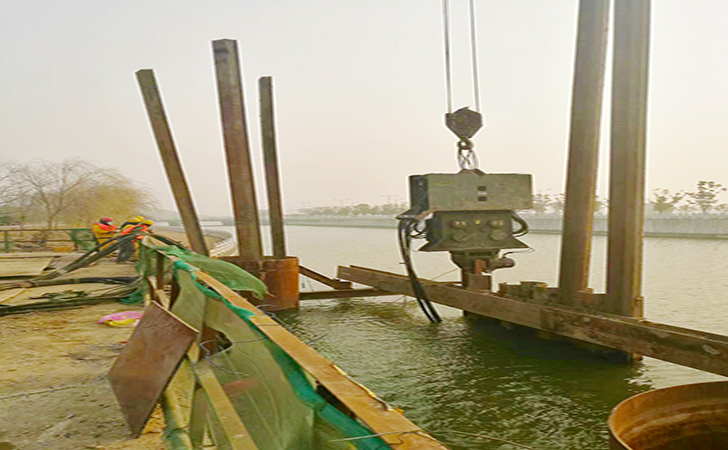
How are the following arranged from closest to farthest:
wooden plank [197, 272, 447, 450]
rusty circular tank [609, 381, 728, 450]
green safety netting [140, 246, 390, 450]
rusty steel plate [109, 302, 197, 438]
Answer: wooden plank [197, 272, 447, 450] < green safety netting [140, 246, 390, 450] < rusty circular tank [609, 381, 728, 450] < rusty steel plate [109, 302, 197, 438]

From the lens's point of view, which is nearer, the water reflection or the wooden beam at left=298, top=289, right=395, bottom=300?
the water reflection

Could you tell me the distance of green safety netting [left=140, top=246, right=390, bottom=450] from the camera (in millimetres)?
1396

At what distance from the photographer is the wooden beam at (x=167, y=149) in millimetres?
10328

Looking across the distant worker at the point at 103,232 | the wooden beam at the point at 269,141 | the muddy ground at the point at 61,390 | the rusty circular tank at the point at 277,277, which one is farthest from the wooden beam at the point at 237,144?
the distant worker at the point at 103,232

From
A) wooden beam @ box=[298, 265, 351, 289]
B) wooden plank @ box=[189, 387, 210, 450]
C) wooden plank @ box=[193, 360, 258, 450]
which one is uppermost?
wooden plank @ box=[193, 360, 258, 450]

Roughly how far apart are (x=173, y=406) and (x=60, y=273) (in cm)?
694

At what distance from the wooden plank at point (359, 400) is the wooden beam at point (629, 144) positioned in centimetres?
475

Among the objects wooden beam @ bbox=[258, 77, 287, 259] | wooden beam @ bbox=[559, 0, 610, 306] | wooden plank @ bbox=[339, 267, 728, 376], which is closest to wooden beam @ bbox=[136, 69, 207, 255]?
wooden beam @ bbox=[258, 77, 287, 259]

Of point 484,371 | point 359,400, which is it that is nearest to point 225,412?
point 359,400

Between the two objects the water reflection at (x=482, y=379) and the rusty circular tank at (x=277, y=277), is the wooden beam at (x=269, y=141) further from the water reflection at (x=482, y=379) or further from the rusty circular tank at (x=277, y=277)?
the water reflection at (x=482, y=379)

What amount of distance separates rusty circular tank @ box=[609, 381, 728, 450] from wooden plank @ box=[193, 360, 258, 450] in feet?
6.31

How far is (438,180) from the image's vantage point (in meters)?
7.86

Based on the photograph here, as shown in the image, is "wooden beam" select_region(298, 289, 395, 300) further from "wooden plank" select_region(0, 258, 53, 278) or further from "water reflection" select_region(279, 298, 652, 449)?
"wooden plank" select_region(0, 258, 53, 278)

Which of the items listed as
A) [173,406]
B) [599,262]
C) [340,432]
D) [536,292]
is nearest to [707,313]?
[536,292]
